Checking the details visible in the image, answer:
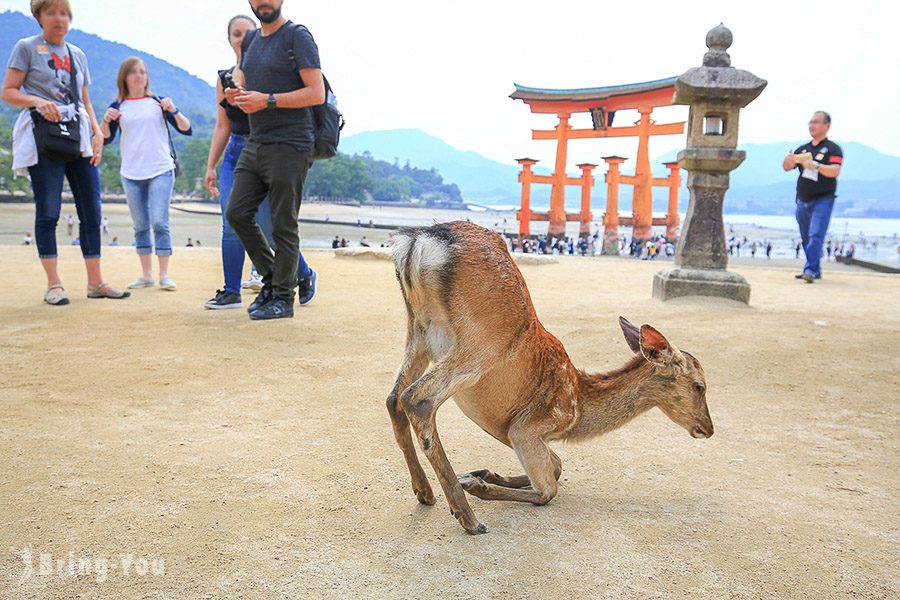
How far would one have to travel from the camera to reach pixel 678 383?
2422mm

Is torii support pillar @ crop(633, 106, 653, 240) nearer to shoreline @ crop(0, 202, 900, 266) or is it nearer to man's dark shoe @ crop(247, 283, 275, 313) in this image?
shoreline @ crop(0, 202, 900, 266)

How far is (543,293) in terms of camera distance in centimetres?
721

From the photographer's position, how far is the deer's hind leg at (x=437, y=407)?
6.71 feet

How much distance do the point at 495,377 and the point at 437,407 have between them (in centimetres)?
25

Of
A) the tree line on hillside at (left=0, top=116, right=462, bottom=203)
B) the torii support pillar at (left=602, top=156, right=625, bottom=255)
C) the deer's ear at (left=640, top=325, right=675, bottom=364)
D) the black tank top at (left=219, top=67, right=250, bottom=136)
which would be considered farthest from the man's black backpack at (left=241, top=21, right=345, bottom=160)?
the tree line on hillside at (left=0, top=116, right=462, bottom=203)

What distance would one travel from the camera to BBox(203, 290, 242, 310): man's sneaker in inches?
221

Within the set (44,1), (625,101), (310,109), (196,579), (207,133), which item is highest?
(207,133)

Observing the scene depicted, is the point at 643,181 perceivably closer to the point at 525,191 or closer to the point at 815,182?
the point at 525,191

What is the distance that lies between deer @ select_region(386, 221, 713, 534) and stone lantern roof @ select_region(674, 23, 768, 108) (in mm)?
5350

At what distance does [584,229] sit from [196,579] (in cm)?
3955

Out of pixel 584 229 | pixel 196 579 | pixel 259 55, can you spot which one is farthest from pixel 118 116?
pixel 584 229

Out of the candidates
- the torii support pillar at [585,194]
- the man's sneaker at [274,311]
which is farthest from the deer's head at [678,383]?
the torii support pillar at [585,194]

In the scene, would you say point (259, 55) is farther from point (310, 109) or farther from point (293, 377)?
point (293, 377)

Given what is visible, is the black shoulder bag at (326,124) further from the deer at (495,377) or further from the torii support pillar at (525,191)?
the torii support pillar at (525,191)
